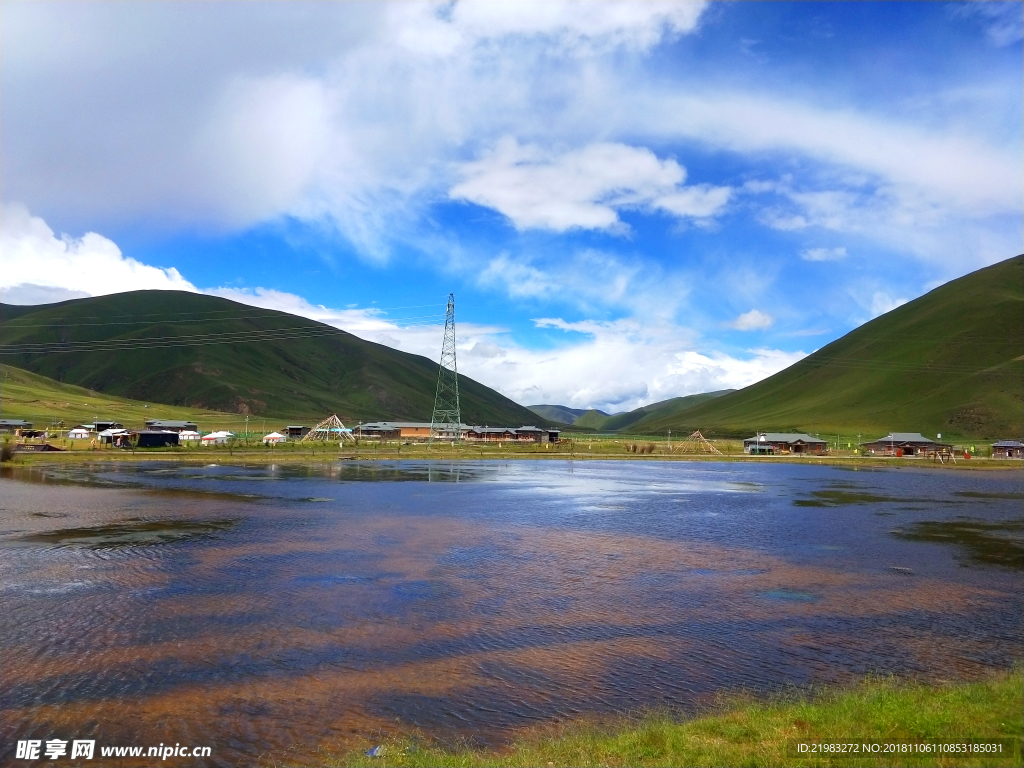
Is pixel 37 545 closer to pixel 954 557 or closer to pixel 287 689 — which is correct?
pixel 287 689

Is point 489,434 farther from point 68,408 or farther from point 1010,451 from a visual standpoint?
point 1010,451

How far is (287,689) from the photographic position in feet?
48.3

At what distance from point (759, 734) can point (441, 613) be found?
36.8 feet

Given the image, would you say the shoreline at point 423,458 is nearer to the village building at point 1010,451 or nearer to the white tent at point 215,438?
the village building at point 1010,451

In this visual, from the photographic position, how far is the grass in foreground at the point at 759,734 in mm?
10312

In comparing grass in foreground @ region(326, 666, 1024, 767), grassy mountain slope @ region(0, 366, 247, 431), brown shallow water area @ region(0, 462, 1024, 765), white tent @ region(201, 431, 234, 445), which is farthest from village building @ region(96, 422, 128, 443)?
grass in foreground @ region(326, 666, 1024, 767)

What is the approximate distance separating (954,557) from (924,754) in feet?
84.0

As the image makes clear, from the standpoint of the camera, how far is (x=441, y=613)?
20609 mm

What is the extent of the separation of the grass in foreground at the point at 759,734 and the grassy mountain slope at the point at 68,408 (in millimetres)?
145992

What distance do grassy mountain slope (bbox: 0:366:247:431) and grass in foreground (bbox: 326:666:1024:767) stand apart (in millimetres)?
145992

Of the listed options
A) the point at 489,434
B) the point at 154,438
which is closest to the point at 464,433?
the point at 489,434

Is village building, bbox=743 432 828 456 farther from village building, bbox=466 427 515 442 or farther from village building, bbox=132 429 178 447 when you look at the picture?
village building, bbox=132 429 178 447

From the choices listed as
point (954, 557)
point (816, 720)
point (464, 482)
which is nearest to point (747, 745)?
point (816, 720)

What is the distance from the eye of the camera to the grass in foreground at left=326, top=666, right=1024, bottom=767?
10312 mm
